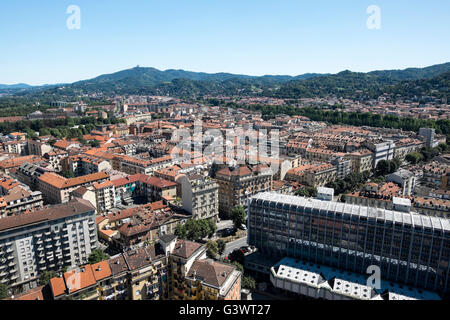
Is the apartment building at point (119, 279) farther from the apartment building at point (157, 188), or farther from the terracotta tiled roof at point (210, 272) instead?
the apartment building at point (157, 188)

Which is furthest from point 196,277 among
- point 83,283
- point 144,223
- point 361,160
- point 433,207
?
point 361,160

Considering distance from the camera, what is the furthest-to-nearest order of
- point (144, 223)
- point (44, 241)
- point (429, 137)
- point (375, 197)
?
point (429, 137) < point (375, 197) < point (144, 223) < point (44, 241)

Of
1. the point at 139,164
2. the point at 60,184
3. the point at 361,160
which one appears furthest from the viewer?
the point at 361,160

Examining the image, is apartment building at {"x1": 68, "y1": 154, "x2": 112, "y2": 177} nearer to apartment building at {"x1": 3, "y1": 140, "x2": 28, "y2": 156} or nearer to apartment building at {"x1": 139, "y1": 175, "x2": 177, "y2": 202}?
apartment building at {"x1": 139, "y1": 175, "x2": 177, "y2": 202}

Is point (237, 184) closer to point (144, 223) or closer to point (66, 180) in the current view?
point (144, 223)

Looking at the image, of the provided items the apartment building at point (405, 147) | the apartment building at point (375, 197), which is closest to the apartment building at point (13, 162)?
the apartment building at point (375, 197)

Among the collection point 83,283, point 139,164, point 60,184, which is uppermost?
point 139,164
